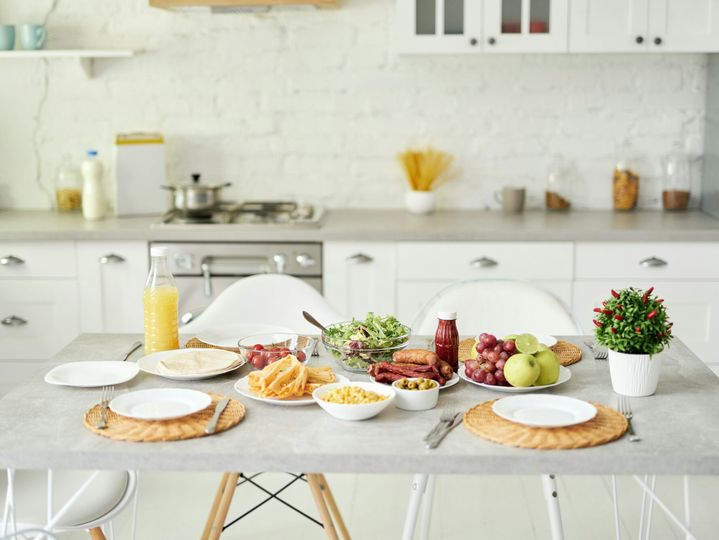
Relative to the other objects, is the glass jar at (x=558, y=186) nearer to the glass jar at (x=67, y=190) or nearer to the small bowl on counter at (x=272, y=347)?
the glass jar at (x=67, y=190)

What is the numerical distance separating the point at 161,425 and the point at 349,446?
1.22ft

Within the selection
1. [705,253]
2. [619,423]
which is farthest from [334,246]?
[619,423]

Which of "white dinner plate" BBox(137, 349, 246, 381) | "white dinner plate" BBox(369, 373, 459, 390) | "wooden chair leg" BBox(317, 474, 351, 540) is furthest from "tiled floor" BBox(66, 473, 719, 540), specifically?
"white dinner plate" BBox(369, 373, 459, 390)

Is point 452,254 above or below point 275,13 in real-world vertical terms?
below

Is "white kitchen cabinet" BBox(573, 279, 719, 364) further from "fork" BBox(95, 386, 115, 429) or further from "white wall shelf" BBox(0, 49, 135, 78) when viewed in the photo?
"fork" BBox(95, 386, 115, 429)

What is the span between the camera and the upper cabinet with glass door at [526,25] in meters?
3.94

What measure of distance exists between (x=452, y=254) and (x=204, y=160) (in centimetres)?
128

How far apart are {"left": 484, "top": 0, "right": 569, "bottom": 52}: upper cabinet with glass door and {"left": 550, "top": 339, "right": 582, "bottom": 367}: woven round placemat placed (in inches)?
71.2

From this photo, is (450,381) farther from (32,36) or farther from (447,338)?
(32,36)

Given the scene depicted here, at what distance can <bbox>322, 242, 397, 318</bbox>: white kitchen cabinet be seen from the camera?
3865 millimetres

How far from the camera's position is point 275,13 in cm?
433

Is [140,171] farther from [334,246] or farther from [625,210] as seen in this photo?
[625,210]

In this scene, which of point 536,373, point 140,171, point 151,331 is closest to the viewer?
point 536,373

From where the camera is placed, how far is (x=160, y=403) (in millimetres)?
2027
